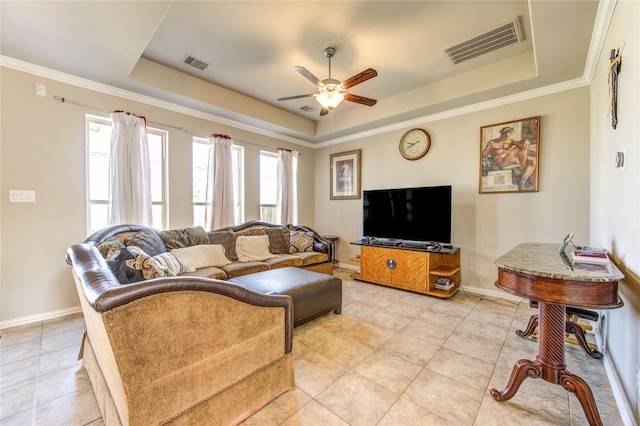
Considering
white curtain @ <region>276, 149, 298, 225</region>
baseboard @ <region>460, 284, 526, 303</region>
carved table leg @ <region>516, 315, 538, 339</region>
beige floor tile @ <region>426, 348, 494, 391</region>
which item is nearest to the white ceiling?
white curtain @ <region>276, 149, 298, 225</region>

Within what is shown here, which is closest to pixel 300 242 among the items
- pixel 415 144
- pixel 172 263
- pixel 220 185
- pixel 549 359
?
pixel 220 185

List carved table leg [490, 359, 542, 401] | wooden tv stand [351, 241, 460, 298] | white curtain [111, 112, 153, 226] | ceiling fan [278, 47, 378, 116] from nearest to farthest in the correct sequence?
carved table leg [490, 359, 542, 401], ceiling fan [278, 47, 378, 116], white curtain [111, 112, 153, 226], wooden tv stand [351, 241, 460, 298]

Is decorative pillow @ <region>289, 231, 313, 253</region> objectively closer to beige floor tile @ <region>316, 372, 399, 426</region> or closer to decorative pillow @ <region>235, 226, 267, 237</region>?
decorative pillow @ <region>235, 226, 267, 237</region>

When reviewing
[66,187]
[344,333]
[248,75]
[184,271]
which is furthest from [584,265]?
[66,187]

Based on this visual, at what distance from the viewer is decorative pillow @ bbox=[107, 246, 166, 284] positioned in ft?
5.11

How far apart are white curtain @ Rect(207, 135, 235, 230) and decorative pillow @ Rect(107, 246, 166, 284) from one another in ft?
7.86

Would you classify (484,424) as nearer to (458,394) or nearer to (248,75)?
(458,394)

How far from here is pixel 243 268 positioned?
3.27 meters

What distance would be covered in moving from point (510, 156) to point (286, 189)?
11.9 ft

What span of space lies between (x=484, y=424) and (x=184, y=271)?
2965mm

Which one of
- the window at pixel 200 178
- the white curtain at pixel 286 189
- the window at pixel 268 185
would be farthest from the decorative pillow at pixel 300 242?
the window at pixel 200 178

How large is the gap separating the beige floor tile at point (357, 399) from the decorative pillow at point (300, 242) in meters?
2.62

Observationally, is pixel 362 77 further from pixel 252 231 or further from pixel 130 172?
pixel 130 172

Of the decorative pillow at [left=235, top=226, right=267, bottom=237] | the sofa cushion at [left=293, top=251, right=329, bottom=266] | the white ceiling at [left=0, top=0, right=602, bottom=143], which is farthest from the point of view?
the decorative pillow at [left=235, top=226, right=267, bottom=237]
